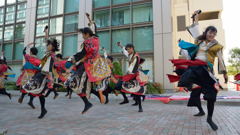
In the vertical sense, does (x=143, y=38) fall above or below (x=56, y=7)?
below

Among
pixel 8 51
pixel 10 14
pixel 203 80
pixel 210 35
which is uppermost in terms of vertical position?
pixel 10 14

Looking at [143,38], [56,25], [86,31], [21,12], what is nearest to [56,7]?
[56,25]

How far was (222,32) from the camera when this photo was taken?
59.4ft

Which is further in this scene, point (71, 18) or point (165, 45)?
point (71, 18)

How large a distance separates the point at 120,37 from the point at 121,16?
1.74 m

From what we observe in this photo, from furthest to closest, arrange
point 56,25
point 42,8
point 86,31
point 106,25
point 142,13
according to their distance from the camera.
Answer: point 42,8, point 56,25, point 106,25, point 142,13, point 86,31

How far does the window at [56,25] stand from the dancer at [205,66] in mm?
14851

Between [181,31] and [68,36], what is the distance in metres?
10.4

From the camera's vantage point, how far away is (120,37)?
46.9 feet

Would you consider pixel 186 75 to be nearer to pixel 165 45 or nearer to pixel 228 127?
pixel 228 127

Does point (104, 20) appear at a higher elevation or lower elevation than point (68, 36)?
Result: higher

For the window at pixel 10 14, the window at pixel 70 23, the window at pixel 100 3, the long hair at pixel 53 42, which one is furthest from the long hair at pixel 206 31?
the window at pixel 10 14

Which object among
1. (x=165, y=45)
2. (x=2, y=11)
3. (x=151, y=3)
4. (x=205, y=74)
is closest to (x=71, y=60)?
(x=205, y=74)

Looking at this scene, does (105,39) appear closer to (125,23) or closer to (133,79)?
(125,23)
